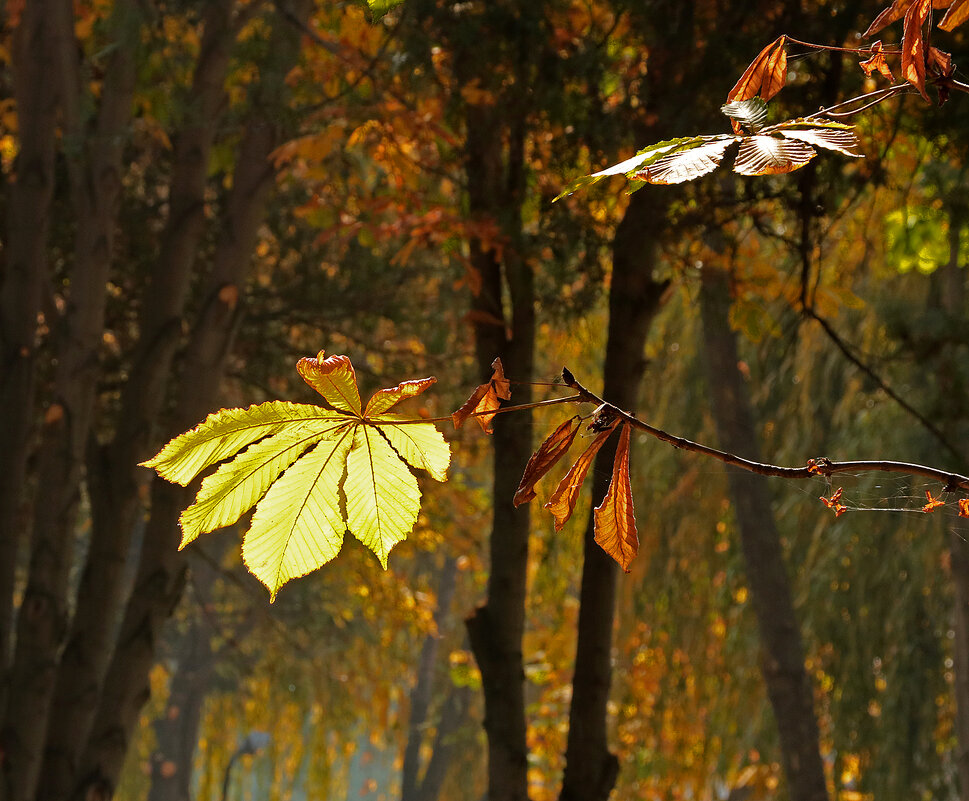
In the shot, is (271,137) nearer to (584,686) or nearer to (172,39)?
(172,39)

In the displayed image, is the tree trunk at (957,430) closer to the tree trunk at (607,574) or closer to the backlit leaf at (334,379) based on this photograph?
the tree trunk at (607,574)

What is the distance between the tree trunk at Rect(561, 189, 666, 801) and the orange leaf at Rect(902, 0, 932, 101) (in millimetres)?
1495

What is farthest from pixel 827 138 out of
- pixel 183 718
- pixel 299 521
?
pixel 183 718

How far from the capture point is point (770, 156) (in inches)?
22.1

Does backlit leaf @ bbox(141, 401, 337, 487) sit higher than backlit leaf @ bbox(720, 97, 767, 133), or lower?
lower

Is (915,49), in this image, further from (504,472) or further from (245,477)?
(504,472)

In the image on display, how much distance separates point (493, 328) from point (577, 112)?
0.51 metres

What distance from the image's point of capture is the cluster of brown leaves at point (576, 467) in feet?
1.93

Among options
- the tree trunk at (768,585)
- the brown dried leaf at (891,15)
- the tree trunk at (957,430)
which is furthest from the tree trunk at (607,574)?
the brown dried leaf at (891,15)

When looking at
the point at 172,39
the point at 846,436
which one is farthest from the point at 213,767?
the point at 172,39

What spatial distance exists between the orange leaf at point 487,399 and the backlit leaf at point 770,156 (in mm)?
172

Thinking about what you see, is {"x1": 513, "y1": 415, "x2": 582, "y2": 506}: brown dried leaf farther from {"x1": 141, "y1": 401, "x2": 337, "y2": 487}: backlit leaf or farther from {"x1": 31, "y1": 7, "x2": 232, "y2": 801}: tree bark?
{"x1": 31, "y1": 7, "x2": 232, "y2": 801}: tree bark

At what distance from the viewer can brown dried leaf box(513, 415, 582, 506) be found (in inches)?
23.0

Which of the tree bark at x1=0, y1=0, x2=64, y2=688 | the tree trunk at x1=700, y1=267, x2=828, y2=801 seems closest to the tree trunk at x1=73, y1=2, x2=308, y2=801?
the tree bark at x1=0, y1=0, x2=64, y2=688
